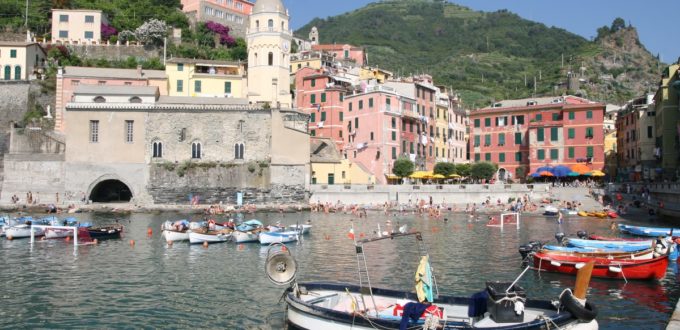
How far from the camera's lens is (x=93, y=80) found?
60719 millimetres

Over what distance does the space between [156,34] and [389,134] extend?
114ft

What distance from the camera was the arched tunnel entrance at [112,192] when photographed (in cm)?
5698

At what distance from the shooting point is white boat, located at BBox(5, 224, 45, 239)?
32781 millimetres

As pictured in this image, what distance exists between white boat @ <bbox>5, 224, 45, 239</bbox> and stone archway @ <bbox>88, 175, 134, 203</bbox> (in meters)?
21.9

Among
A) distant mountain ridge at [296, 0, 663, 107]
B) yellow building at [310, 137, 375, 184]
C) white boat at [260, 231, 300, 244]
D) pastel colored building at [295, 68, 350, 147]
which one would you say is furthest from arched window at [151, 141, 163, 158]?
distant mountain ridge at [296, 0, 663, 107]

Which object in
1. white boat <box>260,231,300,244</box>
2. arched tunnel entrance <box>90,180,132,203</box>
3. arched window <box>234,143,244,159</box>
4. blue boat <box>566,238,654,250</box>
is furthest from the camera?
arched tunnel entrance <box>90,180,132,203</box>

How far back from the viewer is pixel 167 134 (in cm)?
5509

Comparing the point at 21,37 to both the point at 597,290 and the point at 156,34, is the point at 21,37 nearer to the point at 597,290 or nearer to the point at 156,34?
the point at 156,34

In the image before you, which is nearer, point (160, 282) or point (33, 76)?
point (160, 282)

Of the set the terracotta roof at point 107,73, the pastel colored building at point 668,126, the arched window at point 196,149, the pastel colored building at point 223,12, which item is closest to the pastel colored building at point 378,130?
the arched window at point 196,149

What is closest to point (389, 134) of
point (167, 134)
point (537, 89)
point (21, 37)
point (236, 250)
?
point (167, 134)

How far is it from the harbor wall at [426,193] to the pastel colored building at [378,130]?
18.8 feet

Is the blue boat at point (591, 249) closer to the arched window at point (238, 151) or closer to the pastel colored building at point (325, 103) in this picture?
the arched window at point (238, 151)

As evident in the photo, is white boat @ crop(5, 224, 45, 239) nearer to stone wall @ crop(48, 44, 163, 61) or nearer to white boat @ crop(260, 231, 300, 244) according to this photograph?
white boat @ crop(260, 231, 300, 244)
